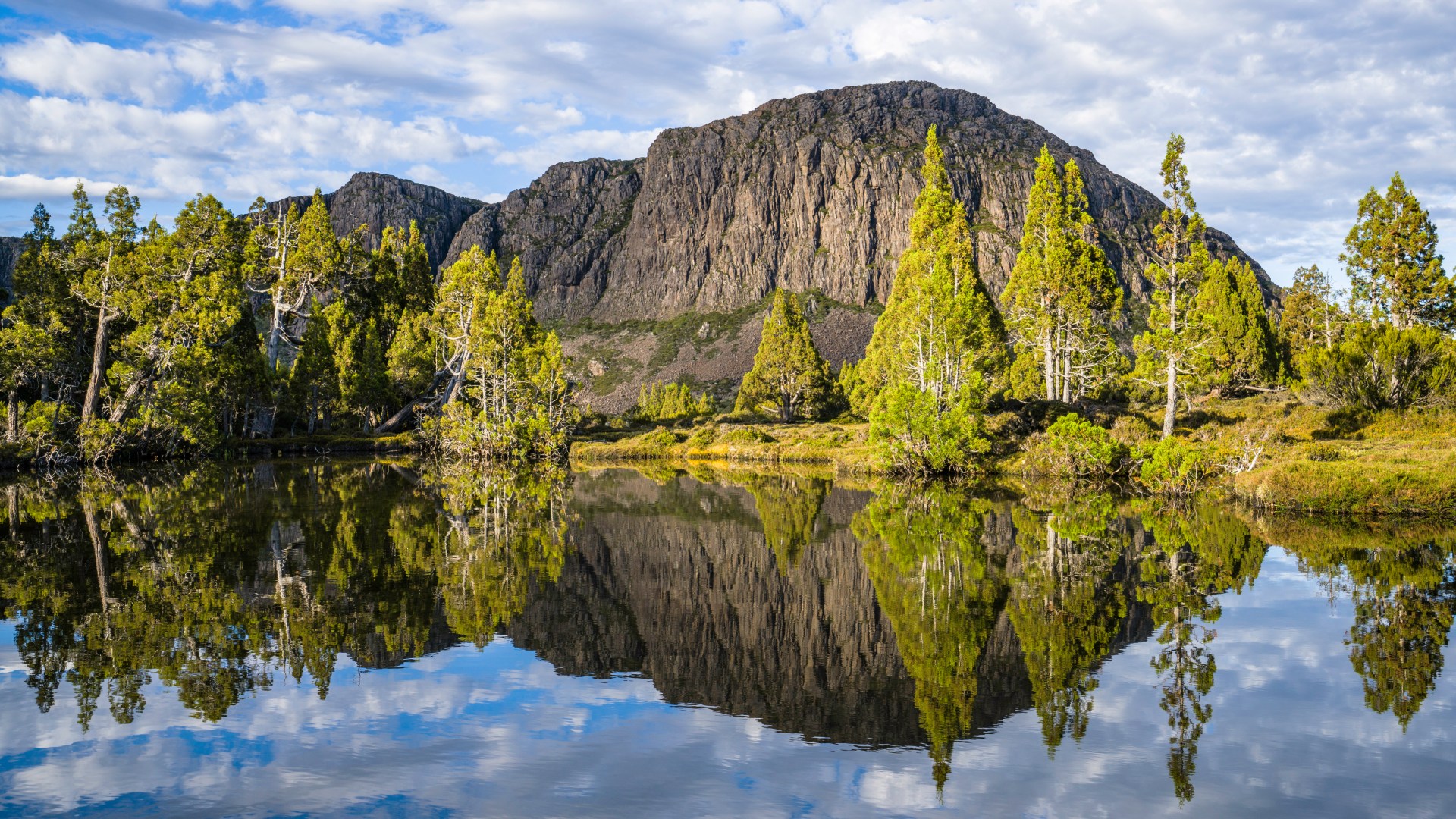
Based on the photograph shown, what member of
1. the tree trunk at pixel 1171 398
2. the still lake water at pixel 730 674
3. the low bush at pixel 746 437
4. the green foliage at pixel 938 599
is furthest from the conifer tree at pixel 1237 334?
the still lake water at pixel 730 674

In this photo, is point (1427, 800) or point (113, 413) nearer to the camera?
point (1427, 800)

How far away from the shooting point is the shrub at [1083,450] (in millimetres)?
29141

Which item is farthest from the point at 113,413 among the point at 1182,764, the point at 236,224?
the point at 1182,764

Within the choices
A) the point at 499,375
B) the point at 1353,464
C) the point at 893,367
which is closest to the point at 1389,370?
the point at 1353,464

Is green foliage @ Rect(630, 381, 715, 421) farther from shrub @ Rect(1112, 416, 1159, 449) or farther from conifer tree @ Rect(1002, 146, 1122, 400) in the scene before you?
shrub @ Rect(1112, 416, 1159, 449)

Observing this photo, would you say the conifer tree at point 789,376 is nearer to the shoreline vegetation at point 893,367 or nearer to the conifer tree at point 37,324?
the shoreline vegetation at point 893,367

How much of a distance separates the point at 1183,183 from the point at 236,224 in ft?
150

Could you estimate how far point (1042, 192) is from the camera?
44281 millimetres

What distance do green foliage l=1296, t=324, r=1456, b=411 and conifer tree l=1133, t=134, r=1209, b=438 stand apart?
5435 mm

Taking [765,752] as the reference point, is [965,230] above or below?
above

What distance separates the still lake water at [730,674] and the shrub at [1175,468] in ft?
21.7

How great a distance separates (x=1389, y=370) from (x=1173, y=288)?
800cm

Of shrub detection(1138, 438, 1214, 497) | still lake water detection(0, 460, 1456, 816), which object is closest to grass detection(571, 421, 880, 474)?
shrub detection(1138, 438, 1214, 497)

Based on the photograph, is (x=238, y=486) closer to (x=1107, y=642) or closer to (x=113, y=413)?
(x=113, y=413)
